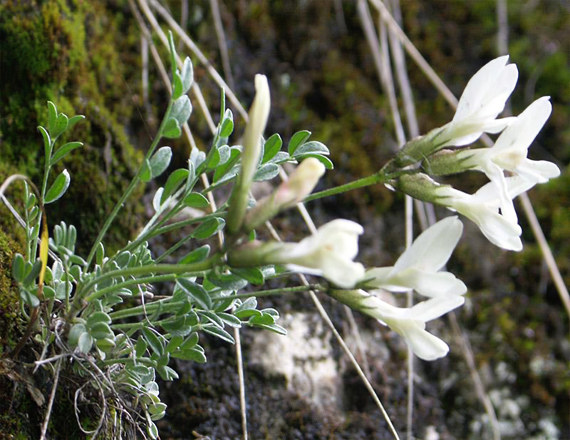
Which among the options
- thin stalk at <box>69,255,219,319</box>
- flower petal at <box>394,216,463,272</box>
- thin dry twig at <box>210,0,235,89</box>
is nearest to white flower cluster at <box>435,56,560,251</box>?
flower petal at <box>394,216,463,272</box>

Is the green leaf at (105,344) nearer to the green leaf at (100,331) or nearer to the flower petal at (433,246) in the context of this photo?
the green leaf at (100,331)

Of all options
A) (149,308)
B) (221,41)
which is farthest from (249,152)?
(221,41)

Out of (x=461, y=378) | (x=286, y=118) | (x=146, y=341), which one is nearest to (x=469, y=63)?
(x=286, y=118)

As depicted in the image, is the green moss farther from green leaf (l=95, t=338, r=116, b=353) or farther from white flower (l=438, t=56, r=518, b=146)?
white flower (l=438, t=56, r=518, b=146)

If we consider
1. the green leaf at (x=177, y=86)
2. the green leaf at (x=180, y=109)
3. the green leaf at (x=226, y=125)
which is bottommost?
the green leaf at (x=226, y=125)

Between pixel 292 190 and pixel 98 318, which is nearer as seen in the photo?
pixel 292 190

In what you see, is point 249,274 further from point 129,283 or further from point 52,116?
point 52,116

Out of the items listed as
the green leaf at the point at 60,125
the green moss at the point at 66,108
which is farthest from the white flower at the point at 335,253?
the green moss at the point at 66,108
